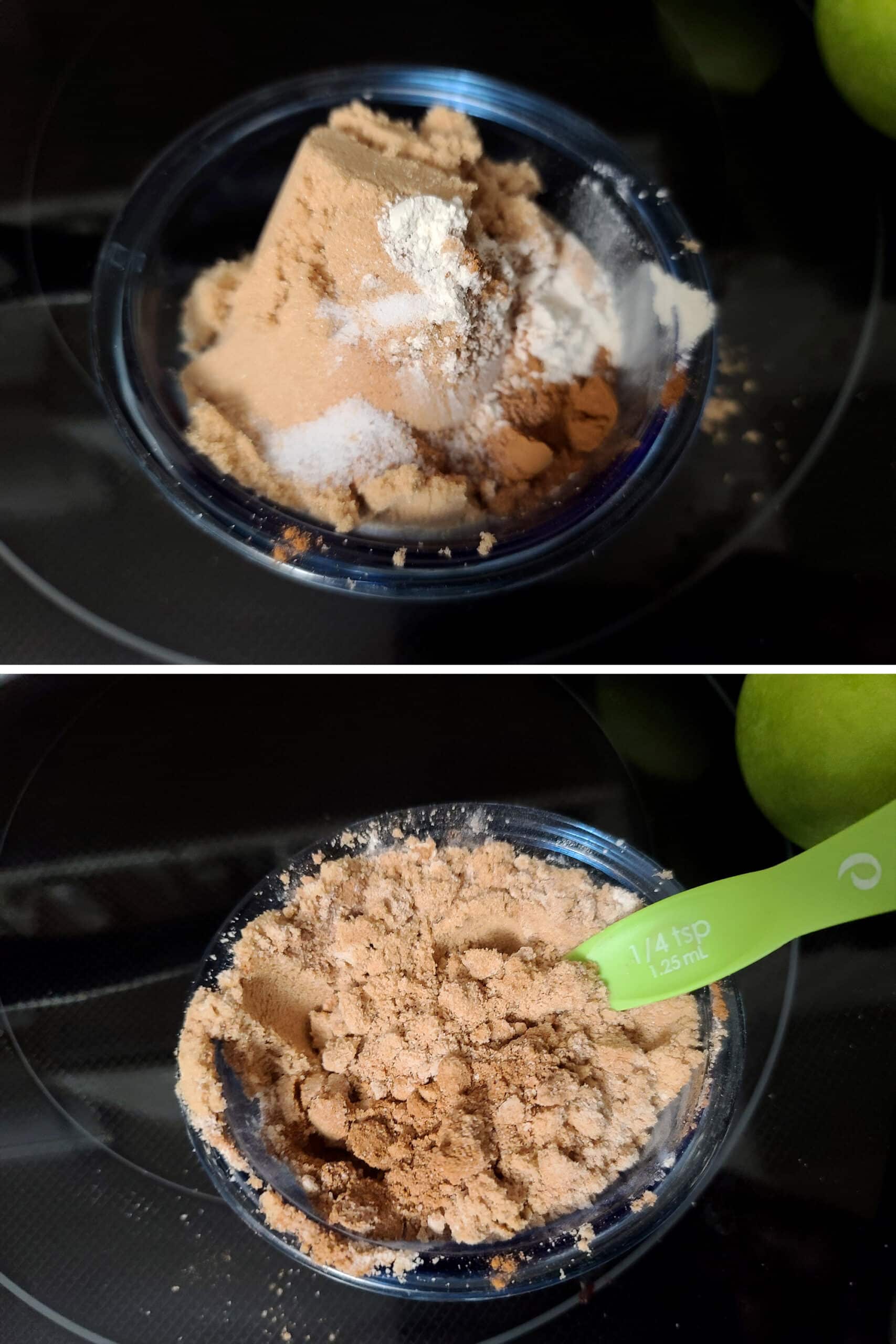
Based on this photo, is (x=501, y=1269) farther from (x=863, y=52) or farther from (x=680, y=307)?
(x=863, y=52)

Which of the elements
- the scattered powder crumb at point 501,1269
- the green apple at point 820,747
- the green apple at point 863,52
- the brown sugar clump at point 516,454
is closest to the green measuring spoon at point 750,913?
the green apple at point 820,747

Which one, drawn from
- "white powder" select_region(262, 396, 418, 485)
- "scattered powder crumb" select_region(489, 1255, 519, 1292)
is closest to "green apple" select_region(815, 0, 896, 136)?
"white powder" select_region(262, 396, 418, 485)

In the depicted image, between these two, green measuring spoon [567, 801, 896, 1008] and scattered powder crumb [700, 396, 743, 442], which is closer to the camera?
green measuring spoon [567, 801, 896, 1008]

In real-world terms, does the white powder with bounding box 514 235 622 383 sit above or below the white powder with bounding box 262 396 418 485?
above

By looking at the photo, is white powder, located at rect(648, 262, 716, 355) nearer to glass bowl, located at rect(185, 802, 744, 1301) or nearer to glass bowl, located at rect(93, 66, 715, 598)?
glass bowl, located at rect(93, 66, 715, 598)

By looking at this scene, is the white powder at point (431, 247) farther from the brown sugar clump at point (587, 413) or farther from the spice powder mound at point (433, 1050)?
the spice powder mound at point (433, 1050)

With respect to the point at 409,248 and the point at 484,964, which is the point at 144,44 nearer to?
the point at 409,248

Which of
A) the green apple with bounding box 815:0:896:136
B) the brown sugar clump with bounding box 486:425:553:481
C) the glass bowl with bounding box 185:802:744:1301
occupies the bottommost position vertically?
the glass bowl with bounding box 185:802:744:1301

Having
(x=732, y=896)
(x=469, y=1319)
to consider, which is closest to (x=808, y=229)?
(x=732, y=896)
